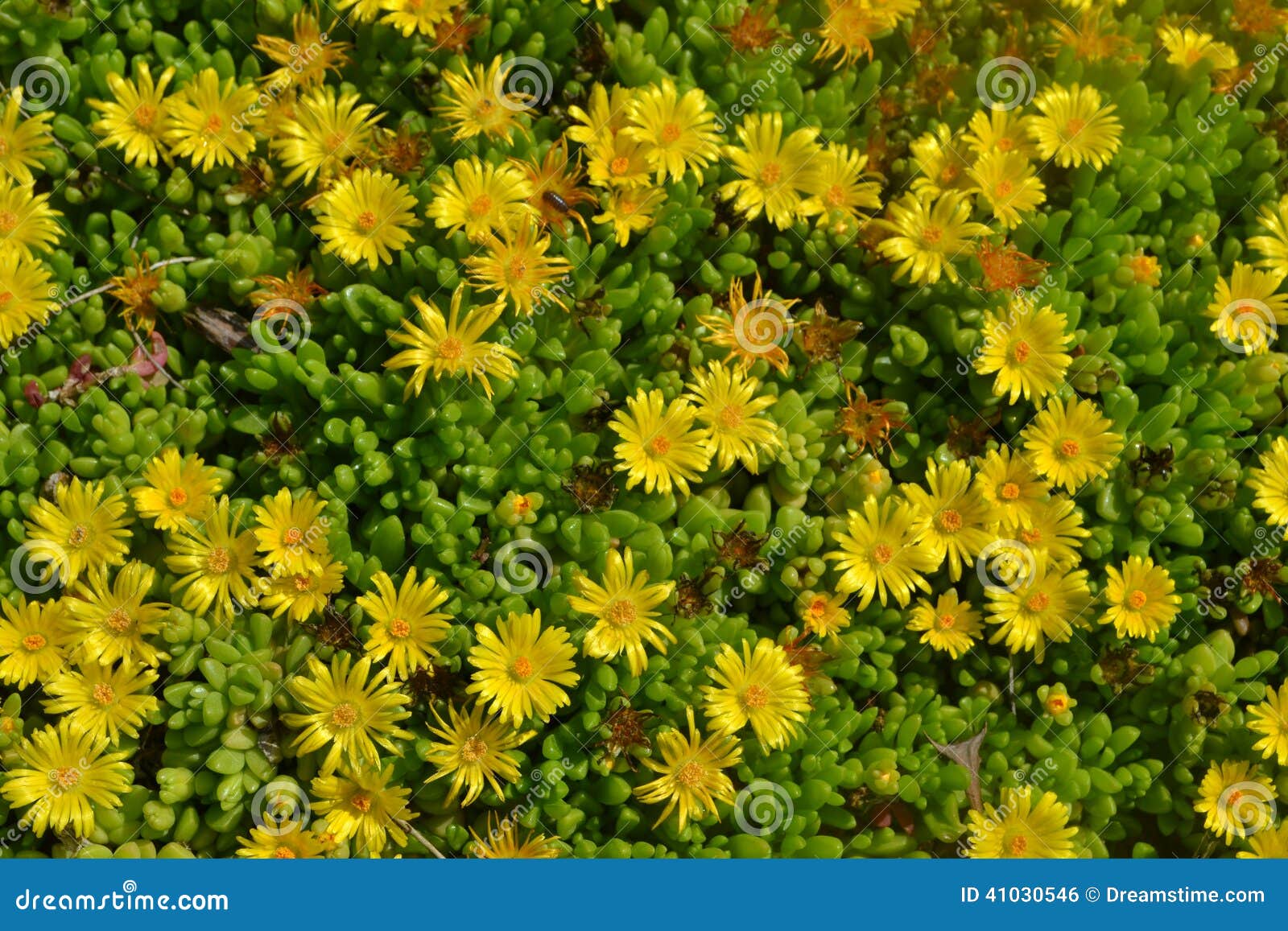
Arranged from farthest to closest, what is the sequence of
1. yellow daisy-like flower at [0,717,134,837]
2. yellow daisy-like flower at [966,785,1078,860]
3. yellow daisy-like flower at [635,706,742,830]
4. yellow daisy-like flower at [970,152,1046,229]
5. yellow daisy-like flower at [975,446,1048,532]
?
yellow daisy-like flower at [970,152,1046,229], yellow daisy-like flower at [975,446,1048,532], yellow daisy-like flower at [966,785,1078,860], yellow daisy-like flower at [635,706,742,830], yellow daisy-like flower at [0,717,134,837]

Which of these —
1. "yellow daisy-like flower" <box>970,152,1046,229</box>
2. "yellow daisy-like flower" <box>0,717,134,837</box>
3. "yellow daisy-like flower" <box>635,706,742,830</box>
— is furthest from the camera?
"yellow daisy-like flower" <box>970,152,1046,229</box>

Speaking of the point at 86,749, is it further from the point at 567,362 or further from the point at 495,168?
the point at 495,168

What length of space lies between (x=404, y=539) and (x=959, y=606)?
1.74 meters

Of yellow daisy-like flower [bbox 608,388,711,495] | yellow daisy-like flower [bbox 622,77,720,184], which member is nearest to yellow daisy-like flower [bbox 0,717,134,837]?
yellow daisy-like flower [bbox 608,388,711,495]

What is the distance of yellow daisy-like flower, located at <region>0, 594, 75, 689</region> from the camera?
10.6 ft

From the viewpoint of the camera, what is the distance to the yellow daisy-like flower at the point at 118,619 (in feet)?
10.6

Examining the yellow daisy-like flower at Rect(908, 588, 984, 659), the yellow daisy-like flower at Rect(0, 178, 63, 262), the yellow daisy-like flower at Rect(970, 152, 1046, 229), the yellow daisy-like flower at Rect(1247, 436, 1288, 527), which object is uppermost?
the yellow daisy-like flower at Rect(970, 152, 1046, 229)

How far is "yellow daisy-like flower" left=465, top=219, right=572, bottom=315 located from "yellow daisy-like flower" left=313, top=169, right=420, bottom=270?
0.26m

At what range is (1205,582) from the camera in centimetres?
365

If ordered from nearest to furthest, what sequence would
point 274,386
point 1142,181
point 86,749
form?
1. point 86,749
2. point 274,386
3. point 1142,181

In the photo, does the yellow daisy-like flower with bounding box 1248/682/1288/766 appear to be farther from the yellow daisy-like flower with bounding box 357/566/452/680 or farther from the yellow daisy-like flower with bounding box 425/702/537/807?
the yellow daisy-like flower with bounding box 357/566/452/680

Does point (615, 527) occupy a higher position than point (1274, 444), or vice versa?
point (1274, 444)

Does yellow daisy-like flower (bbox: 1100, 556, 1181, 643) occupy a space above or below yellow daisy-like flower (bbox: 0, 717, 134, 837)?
above

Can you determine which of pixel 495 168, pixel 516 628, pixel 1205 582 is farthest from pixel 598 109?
pixel 1205 582
